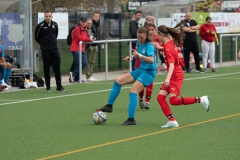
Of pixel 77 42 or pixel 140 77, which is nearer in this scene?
pixel 140 77

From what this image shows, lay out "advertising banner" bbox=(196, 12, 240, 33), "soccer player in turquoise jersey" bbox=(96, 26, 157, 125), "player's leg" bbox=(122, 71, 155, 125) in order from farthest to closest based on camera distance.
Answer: "advertising banner" bbox=(196, 12, 240, 33) → "soccer player in turquoise jersey" bbox=(96, 26, 157, 125) → "player's leg" bbox=(122, 71, 155, 125)

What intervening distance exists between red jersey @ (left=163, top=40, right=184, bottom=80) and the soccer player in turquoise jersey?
17.5 inches

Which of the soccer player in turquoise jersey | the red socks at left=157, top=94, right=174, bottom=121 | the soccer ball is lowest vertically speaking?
the soccer ball

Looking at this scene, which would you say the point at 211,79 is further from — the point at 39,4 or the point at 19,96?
the point at 39,4

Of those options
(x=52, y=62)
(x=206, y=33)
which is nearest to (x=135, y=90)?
(x=52, y=62)

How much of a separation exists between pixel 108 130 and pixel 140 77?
1260 millimetres

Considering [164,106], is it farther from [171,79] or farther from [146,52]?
[146,52]

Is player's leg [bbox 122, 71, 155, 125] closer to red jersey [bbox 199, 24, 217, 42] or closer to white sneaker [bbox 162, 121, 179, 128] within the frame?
white sneaker [bbox 162, 121, 179, 128]

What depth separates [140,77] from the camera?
12.0 metres

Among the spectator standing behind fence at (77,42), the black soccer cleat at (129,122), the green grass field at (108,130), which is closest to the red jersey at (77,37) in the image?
the spectator standing behind fence at (77,42)

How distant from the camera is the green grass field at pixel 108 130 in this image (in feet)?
30.0

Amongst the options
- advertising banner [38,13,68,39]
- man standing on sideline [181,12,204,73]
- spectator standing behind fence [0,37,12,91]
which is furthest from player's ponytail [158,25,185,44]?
man standing on sideline [181,12,204,73]

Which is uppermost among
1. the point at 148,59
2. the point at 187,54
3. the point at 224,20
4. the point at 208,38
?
the point at 224,20

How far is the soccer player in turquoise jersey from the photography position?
460 inches
